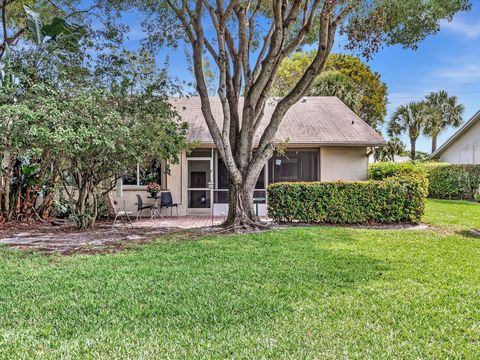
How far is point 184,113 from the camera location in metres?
17.1

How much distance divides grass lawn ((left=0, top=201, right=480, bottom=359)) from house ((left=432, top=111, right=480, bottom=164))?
17301mm

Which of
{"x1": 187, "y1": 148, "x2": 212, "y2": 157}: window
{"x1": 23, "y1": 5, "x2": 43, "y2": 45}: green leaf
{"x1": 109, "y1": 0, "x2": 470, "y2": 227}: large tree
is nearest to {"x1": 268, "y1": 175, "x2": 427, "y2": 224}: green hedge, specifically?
{"x1": 109, "y1": 0, "x2": 470, "y2": 227}: large tree

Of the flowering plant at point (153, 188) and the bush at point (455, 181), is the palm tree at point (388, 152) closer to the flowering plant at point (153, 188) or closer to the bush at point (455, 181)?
the bush at point (455, 181)

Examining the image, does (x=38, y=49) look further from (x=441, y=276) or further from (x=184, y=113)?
(x=441, y=276)

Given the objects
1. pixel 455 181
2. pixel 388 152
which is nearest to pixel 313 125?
pixel 455 181

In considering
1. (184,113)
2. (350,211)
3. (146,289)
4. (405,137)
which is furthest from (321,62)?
(405,137)

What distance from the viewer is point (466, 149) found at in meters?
23.3

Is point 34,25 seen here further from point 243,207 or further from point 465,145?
point 465,145

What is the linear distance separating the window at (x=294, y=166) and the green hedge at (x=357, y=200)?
161 inches

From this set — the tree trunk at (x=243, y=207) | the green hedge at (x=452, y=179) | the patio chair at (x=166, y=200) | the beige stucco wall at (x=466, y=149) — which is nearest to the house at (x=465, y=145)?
the beige stucco wall at (x=466, y=149)

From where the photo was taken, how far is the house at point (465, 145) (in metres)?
22.0

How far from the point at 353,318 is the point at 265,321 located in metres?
0.94

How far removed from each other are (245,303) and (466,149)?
2379 centimetres

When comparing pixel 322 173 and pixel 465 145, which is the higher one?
pixel 465 145
